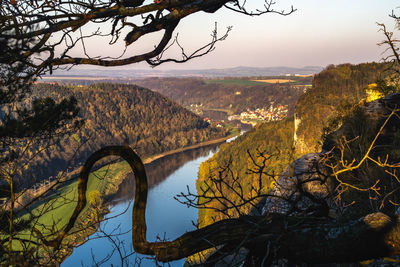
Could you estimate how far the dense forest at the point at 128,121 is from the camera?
12376 centimetres

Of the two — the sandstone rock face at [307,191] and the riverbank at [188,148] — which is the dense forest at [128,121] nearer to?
the riverbank at [188,148]

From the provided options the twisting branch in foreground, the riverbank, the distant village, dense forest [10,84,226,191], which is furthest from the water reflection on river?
the distant village

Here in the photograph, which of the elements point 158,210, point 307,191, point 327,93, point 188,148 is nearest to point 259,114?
point 188,148

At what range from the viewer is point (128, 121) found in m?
161

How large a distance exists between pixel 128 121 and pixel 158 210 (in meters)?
108

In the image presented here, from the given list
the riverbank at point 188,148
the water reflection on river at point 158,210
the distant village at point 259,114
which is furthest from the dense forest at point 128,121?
the distant village at point 259,114

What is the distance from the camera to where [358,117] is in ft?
39.8

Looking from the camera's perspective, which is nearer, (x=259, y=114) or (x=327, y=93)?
(x=327, y=93)

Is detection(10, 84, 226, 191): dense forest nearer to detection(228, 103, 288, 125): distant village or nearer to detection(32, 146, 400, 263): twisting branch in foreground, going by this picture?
detection(228, 103, 288, 125): distant village

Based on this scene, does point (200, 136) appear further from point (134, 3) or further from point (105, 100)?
point (134, 3)

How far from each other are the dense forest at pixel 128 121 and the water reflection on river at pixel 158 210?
2404 centimetres

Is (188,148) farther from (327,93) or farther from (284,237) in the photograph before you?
(284,237)

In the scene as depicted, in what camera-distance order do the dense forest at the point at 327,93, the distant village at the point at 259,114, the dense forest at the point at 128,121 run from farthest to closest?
the distant village at the point at 259,114 → the dense forest at the point at 128,121 → the dense forest at the point at 327,93

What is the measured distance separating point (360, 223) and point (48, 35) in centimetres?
370
